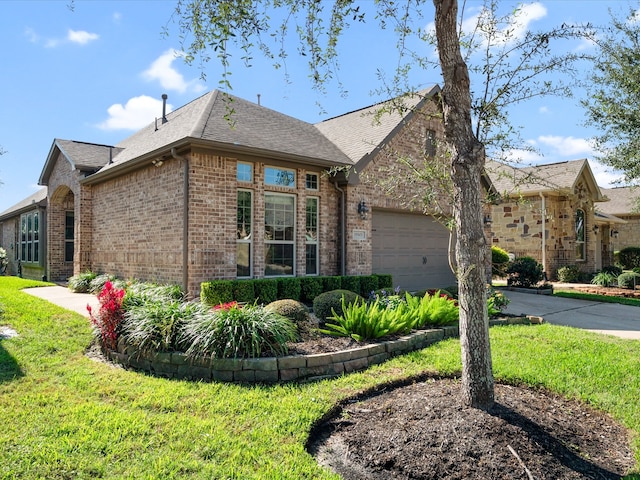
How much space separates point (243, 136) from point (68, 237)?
37.5 ft

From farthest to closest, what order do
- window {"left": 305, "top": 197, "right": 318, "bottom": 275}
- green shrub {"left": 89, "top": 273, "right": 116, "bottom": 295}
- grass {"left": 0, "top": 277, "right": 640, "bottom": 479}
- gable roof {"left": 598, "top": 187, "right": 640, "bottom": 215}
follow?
gable roof {"left": 598, "top": 187, "right": 640, "bottom": 215}, green shrub {"left": 89, "top": 273, "right": 116, "bottom": 295}, window {"left": 305, "top": 197, "right": 318, "bottom": 275}, grass {"left": 0, "top": 277, "right": 640, "bottom": 479}

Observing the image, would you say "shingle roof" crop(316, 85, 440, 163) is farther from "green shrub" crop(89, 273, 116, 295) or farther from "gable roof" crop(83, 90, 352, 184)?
"green shrub" crop(89, 273, 116, 295)

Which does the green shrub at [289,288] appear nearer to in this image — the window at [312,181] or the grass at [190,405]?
the window at [312,181]

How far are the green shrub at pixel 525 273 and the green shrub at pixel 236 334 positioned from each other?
1170cm

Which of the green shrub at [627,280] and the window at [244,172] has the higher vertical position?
the window at [244,172]

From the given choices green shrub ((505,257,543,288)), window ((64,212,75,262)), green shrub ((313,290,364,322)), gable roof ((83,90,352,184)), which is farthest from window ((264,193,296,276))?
window ((64,212,75,262))

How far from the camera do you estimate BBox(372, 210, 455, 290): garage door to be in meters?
12.0

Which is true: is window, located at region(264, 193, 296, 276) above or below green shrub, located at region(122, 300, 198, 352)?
above

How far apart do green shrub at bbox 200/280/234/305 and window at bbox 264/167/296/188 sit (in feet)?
9.08

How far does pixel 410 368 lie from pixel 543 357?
2059 mm

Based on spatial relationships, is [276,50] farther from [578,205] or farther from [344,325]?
[578,205]

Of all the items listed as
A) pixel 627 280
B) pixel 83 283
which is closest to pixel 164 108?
pixel 83 283

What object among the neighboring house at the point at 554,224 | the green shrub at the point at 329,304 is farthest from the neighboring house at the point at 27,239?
the neighboring house at the point at 554,224

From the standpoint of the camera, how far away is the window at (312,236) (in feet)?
35.1
